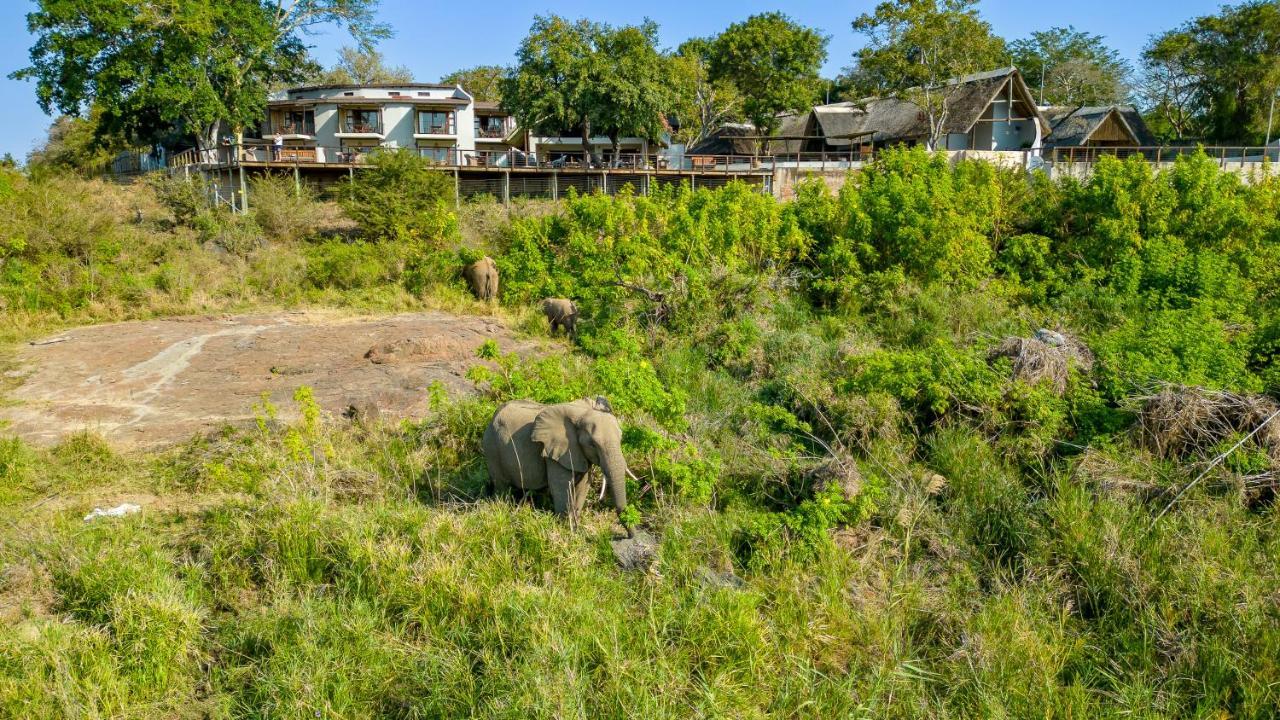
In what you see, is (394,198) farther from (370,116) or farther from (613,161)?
(370,116)

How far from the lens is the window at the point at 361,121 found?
127 feet

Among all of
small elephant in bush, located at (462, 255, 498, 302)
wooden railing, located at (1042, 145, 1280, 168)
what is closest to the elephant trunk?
small elephant in bush, located at (462, 255, 498, 302)

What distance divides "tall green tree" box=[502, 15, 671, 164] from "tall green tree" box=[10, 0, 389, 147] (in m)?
9.11

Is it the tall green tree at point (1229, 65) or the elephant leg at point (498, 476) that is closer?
the elephant leg at point (498, 476)

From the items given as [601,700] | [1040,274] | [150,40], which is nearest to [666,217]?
[1040,274]

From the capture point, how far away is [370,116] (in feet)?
127

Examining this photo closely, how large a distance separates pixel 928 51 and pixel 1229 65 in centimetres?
2030

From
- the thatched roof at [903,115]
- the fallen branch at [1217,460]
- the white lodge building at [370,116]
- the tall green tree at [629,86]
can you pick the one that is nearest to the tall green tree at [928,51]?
the thatched roof at [903,115]

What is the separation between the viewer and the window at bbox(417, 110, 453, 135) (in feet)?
128

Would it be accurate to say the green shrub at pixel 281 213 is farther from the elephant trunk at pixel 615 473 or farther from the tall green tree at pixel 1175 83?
the tall green tree at pixel 1175 83

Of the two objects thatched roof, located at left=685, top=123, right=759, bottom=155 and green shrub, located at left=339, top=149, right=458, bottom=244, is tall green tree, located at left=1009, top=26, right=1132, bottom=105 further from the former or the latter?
green shrub, located at left=339, top=149, right=458, bottom=244

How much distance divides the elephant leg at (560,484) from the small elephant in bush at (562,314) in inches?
298

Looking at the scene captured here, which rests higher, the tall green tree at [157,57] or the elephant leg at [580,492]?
the tall green tree at [157,57]

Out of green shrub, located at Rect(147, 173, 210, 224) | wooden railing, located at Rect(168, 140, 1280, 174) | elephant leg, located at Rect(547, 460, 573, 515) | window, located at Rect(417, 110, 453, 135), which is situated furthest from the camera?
window, located at Rect(417, 110, 453, 135)
